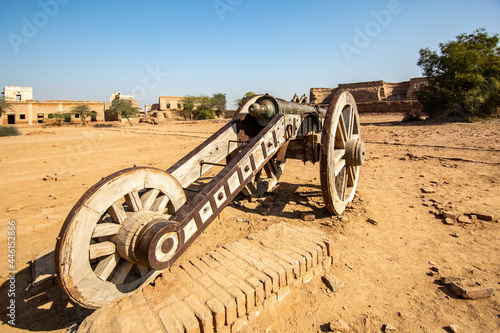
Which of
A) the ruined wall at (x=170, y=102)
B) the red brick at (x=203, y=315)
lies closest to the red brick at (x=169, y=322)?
the red brick at (x=203, y=315)

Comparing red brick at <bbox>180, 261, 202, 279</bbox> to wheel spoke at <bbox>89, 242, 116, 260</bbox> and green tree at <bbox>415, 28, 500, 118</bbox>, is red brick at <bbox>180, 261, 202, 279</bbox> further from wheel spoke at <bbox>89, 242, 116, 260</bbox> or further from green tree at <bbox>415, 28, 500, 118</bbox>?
green tree at <bbox>415, 28, 500, 118</bbox>

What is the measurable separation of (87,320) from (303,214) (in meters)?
2.82

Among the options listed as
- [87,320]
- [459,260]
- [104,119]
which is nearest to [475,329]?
[459,260]

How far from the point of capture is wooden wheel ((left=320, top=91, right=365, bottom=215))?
3.27 m

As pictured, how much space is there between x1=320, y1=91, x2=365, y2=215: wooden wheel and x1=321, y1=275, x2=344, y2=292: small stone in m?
1.05

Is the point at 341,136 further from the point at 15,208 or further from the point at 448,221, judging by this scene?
the point at 15,208

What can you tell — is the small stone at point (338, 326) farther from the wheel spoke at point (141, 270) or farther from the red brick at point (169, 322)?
the wheel spoke at point (141, 270)

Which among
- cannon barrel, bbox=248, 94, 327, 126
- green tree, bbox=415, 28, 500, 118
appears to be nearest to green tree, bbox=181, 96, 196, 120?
green tree, bbox=415, 28, 500, 118

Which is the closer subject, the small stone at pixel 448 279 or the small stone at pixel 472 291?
the small stone at pixel 472 291

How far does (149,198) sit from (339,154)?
2.65 metres

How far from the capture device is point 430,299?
7.65 ft

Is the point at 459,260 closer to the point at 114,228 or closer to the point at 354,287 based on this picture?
the point at 354,287

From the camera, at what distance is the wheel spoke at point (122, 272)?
2008 mm

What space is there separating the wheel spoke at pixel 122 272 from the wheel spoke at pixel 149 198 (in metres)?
0.42
